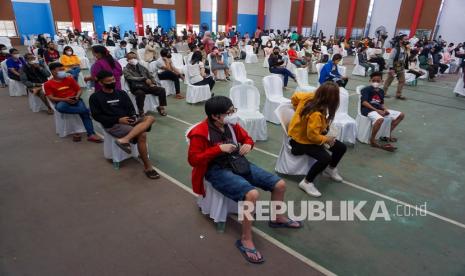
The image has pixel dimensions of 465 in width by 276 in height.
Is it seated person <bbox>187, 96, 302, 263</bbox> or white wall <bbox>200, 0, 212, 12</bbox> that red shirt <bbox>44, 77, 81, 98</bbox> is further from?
white wall <bbox>200, 0, 212, 12</bbox>

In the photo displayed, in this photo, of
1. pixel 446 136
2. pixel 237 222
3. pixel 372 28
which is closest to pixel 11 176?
pixel 237 222

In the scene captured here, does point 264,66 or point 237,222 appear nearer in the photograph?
point 237,222

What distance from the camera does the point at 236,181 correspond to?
2445 mm

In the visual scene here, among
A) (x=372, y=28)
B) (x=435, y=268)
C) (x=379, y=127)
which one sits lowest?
(x=435, y=268)

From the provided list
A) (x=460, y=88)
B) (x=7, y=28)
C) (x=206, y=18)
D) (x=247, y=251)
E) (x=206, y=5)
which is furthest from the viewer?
(x=206, y=18)

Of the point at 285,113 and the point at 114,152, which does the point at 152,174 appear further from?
the point at 285,113

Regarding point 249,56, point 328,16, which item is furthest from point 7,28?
point 328,16

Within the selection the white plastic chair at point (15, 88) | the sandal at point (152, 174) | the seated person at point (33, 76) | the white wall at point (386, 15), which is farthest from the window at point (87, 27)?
the sandal at point (152, 174)

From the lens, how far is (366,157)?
4.41 meters

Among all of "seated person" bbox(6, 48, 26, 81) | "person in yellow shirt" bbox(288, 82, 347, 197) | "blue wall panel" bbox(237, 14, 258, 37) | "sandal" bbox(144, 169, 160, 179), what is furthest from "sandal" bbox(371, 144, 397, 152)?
"blue wall panel" bbox(237, 14, 258, 37)

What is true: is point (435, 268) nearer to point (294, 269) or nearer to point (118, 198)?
point (294, 269)

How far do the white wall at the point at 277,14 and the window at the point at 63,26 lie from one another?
17344 mm

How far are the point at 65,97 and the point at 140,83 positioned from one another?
1495 millimetres

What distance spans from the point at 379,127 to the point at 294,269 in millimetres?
3286
